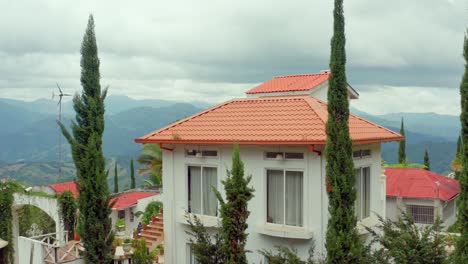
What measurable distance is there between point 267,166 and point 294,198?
1.34m

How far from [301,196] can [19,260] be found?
471 inches

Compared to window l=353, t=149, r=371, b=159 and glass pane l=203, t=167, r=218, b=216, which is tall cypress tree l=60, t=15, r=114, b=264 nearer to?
glass pane l=203, t=167, r=218, b=216

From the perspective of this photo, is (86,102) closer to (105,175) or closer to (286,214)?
(105,175)

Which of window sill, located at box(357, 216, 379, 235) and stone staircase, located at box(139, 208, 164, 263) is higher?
window sill, located at box(357, 216, 379, 235)

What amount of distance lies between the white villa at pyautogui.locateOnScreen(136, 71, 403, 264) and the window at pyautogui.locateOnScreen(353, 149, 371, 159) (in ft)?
0.11

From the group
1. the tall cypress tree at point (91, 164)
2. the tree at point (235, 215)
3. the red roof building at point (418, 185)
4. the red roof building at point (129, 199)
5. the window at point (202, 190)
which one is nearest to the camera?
the tree at point (235, 215)

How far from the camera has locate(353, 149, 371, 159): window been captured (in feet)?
47.4

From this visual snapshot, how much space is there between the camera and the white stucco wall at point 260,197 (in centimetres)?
1341

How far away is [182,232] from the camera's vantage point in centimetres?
1605

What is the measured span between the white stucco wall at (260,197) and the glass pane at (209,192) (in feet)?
0.91

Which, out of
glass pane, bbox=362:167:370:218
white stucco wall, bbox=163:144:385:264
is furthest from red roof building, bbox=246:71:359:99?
glass pane, bbox=362:167:370:218

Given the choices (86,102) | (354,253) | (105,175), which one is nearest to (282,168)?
(354,253)

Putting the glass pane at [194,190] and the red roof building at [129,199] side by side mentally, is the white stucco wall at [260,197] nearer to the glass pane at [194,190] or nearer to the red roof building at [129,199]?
the glass pane at [194,190]

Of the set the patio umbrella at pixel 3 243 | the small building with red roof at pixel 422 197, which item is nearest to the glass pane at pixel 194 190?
the patio umbrella at pixel 3 243
